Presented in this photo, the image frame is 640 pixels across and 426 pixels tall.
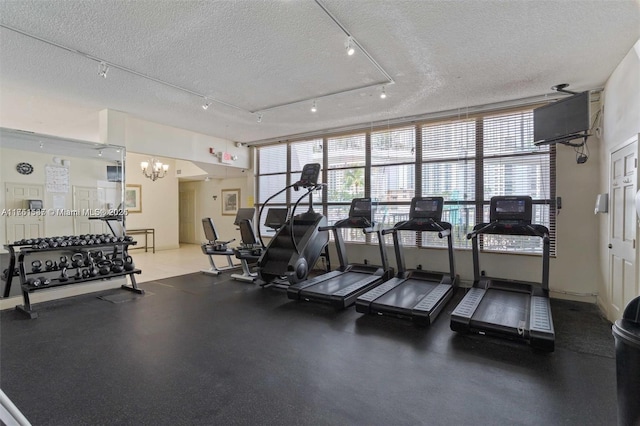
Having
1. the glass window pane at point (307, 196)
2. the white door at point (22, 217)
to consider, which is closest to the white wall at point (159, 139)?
the white door at point (22, 217)

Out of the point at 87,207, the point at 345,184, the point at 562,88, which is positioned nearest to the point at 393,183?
the point at 345,184

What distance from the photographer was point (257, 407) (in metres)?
2.17

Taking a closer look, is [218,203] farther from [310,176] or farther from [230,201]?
[310,176]

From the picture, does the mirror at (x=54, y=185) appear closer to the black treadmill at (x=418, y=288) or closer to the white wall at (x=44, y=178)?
the white wall at (x=44, y=178)

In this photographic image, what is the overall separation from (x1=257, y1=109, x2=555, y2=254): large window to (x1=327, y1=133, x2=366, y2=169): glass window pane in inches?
0.9

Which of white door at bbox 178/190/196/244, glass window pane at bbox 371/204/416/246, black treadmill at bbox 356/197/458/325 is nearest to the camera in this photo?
black treadmill at bbox 356/197/458/325

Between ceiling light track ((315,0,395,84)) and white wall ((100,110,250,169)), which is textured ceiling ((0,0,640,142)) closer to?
ceiling light track ((315,0,395,84))

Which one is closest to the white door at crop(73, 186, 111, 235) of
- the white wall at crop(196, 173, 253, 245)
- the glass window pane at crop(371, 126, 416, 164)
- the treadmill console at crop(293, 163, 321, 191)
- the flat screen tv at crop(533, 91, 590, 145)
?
the treadmill console at crop(293, 163, 321, 191)

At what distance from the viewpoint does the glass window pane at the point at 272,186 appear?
7.92 m

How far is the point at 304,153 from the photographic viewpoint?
754 centimetres

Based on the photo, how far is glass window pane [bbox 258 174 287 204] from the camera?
26.0 ft

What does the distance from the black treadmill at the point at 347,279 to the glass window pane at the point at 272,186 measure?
249 centimetres

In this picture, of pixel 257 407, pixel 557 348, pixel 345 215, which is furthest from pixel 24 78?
pixel 557 348

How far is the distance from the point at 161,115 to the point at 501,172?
618cm
